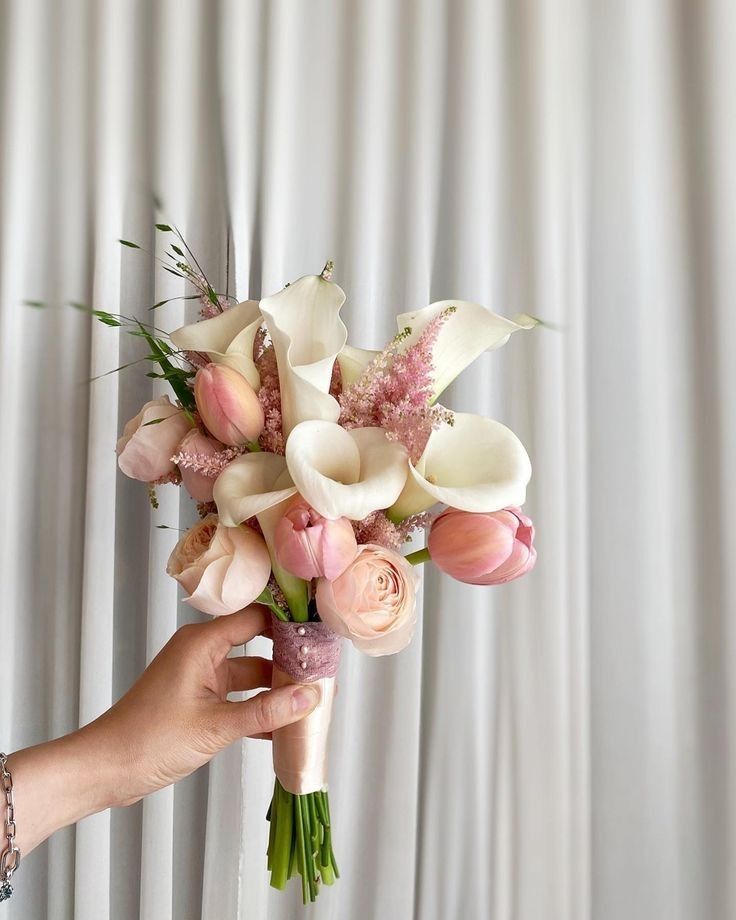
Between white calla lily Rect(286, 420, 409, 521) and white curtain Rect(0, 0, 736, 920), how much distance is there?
36 cm

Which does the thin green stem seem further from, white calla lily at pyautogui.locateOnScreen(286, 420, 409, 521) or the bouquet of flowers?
white calla lily at pyautogui.locateOnScreen(286, 420, 409, 521)

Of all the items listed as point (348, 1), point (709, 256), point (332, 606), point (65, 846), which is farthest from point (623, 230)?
point (65, 846)

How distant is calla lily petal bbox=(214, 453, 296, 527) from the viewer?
2.27 feet

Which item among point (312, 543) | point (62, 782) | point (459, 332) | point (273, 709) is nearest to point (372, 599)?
point (312, 543)

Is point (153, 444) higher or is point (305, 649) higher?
point (153, 444)

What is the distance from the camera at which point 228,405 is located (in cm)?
74

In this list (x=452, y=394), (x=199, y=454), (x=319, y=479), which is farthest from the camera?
(x=452, y=394)

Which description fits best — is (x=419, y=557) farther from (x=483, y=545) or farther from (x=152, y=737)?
(x=152, y=737)

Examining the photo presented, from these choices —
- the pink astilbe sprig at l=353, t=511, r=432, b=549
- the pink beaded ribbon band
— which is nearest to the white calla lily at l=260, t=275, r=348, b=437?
the pink astilbe sprig at l=353, t=511, r=432, b=549

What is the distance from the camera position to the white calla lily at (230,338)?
2.59ft

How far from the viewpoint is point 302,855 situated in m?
0.84

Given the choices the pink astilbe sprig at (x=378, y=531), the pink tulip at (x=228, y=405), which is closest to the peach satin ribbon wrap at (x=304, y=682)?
the pink astilbe sprig at (x=378, y=531)

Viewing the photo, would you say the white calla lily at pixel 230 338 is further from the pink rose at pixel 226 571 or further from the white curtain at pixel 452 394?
the white curtain at pixel 452 394

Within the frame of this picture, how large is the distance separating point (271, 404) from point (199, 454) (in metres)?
0.09
